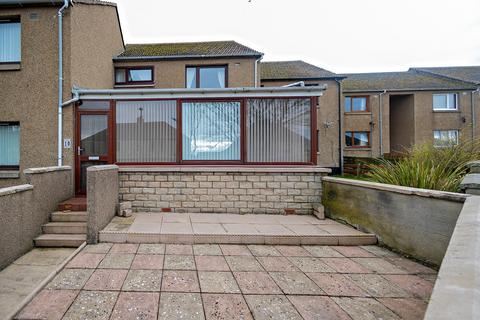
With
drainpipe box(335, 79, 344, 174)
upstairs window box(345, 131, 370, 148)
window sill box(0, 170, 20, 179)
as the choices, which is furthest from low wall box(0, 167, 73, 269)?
upstairs window box(345, 131, 370, 148)

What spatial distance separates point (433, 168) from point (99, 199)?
254 inches

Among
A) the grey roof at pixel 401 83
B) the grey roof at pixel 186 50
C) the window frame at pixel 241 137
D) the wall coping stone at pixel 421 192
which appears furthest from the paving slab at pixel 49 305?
the grey roof at pixel 401 83

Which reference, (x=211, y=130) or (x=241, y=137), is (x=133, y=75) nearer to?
Answer: (x=211, y=130)

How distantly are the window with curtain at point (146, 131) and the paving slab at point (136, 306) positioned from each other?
388 cm

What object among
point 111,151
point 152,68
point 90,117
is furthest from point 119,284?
point 152,68

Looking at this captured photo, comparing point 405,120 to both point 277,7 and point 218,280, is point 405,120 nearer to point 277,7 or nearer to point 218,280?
point 277,7

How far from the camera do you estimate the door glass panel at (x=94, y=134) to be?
20.6ft

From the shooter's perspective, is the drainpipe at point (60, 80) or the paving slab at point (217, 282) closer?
the paving slab at point (217, 282)

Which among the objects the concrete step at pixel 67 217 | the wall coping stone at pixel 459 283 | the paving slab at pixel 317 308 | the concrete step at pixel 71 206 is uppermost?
the wall coping stone at pixel 459 283

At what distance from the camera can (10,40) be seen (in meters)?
6.54

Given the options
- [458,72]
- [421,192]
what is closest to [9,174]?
[421,192]

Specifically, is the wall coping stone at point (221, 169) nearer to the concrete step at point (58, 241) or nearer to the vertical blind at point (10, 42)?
the concrete step at point (58, 241)

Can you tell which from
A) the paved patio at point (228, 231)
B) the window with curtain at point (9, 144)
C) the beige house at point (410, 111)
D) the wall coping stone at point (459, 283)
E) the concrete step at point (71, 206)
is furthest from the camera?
the beige house at point (410, 111)

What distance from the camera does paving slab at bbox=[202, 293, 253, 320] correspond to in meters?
2.39
